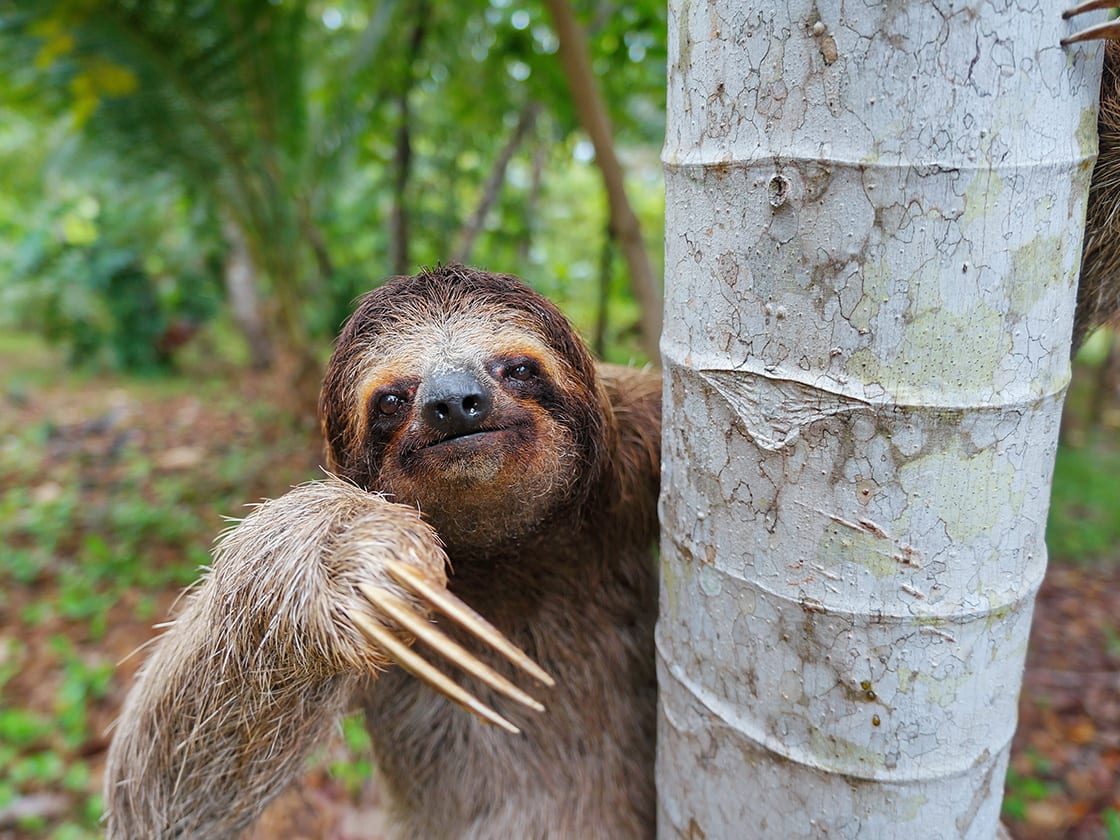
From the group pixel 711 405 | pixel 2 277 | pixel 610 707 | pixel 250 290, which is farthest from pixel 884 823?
pixel 2 277

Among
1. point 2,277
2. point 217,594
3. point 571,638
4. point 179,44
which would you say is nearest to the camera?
point 217,594

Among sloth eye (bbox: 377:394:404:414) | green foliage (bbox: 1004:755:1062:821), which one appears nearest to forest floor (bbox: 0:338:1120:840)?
green foliage (bbox: 1004:755:1062:821)

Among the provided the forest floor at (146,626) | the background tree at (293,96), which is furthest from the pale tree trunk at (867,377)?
the background tree at (293,96)

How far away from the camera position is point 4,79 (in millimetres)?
4477

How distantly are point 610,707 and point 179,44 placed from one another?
4.87m

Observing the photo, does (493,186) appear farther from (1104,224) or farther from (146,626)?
(1104,224)

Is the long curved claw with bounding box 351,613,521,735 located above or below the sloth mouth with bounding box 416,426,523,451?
below

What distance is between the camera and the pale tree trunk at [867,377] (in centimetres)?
96

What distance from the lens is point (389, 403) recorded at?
64.1 inches

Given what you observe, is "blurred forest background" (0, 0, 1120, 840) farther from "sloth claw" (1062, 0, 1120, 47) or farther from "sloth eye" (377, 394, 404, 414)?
"sloth claw" (1062, 0, 1120, 47)

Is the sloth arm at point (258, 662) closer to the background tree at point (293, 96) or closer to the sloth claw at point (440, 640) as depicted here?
the sloth claw at point (440, 640)

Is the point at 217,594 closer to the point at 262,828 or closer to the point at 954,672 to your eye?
the point at 954,672

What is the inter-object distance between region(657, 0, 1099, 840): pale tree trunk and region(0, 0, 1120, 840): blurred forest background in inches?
43.7

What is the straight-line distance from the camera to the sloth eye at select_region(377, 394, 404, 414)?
63.8 inches
